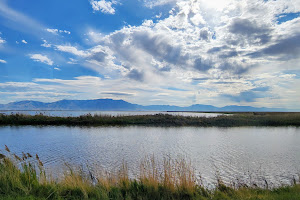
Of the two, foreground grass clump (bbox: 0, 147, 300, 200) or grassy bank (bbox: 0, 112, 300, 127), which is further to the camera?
grassy bank (bbox: 0, 112, 300, 127)

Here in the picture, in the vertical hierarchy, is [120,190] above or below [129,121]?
below

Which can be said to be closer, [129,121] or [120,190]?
[120,190]

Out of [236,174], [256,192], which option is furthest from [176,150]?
[256,192]

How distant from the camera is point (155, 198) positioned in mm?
7238

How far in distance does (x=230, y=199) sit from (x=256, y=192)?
1.44 metres

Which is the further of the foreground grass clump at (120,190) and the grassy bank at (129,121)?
the grassy bank at (129,121)

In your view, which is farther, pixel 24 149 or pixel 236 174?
pixel 24 149

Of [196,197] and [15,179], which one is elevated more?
[15,179]

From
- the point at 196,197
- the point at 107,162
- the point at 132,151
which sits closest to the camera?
the point at 196,197

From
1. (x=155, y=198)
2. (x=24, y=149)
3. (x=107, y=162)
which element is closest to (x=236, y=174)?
(x=155, y=198)

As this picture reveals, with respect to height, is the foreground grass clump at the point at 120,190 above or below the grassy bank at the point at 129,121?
below

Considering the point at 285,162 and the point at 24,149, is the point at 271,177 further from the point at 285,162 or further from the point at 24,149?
the point at 24,149

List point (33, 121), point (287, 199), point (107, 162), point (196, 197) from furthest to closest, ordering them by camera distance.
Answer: point (33, 121) → point (107, 162) → point (196, 197) → point (287, 199)

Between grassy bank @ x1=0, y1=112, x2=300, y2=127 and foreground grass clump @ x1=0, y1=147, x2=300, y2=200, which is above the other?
grassy bank @ x1=0, y1=112, x2=300, y2=127
